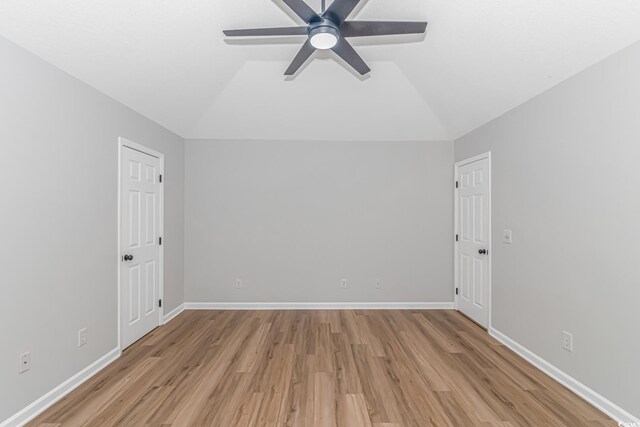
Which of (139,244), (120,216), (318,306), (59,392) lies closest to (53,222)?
(120,216)

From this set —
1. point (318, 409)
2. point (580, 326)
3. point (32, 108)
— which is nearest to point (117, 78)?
point (32, 108)

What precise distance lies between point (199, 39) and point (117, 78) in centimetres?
81

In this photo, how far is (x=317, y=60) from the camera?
3.19 m

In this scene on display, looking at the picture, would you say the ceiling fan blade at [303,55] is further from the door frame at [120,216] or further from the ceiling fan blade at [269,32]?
the door frame at [120,216]

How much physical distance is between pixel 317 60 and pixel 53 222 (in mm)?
2833

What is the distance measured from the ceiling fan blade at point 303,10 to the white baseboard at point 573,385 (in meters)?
3.20

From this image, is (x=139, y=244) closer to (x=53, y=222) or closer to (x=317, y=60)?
(x=53, y=222)

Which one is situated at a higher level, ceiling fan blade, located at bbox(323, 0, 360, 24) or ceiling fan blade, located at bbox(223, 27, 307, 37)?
ceiling fan blade, located at bbox(223, 27, 307, 37)

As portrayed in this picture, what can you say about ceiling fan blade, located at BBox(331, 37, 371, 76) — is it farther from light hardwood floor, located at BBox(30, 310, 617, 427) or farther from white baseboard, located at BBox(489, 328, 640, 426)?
white baseboard, located at BBox(489, 328, 640, 426)

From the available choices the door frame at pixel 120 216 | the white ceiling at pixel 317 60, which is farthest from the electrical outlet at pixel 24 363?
the white ceiling at pixel 317 60

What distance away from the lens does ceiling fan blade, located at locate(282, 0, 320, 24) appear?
162 cm

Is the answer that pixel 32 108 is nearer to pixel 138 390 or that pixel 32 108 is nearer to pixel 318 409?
pixel 138 390

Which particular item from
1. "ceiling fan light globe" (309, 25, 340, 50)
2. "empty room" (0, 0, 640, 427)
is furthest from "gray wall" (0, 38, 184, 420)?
"ceiling fan light globe" (309, 25, 340, 50)

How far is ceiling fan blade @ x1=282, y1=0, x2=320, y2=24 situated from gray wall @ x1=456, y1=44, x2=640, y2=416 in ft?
6.78
